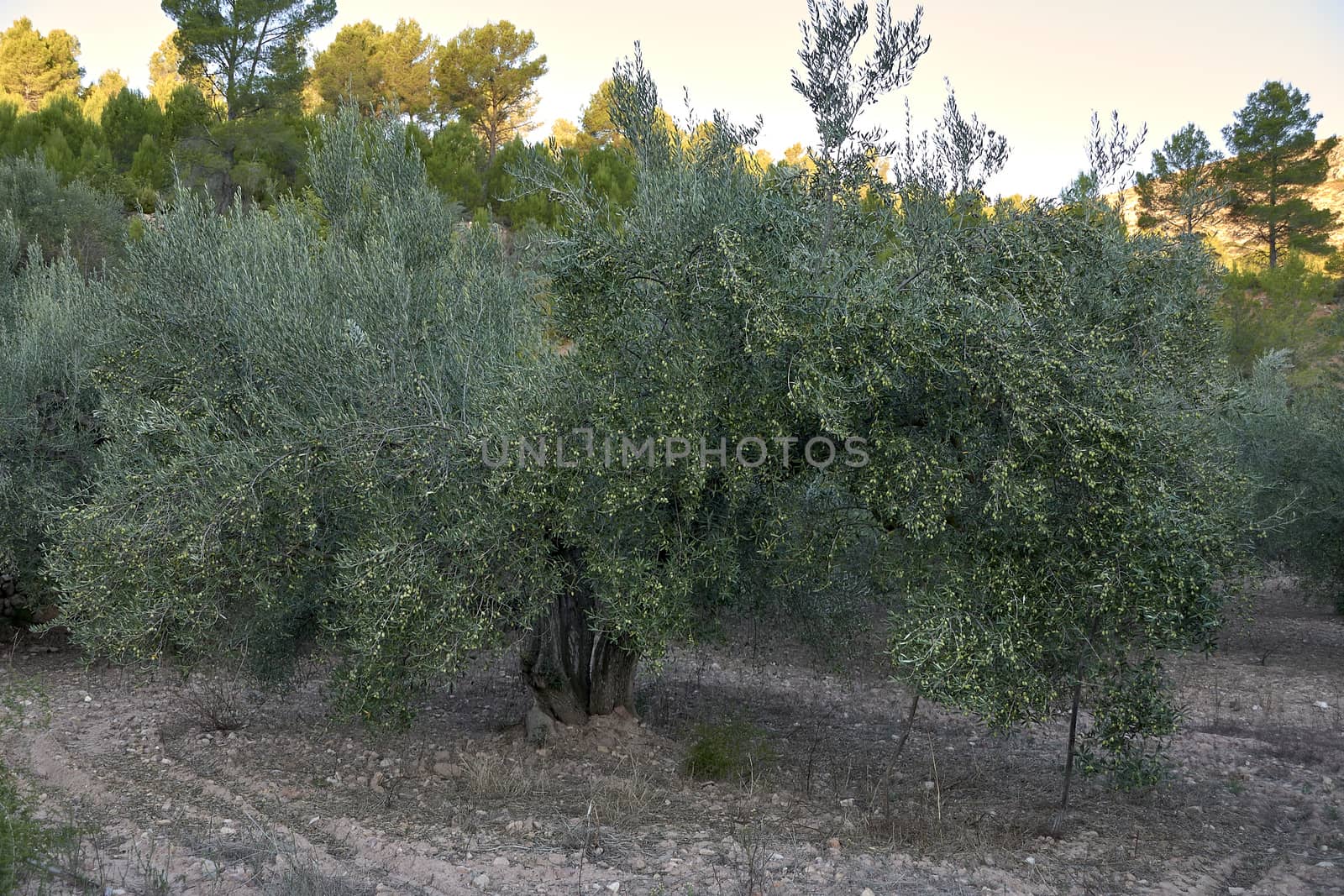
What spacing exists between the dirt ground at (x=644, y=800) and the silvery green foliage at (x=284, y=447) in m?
1.40

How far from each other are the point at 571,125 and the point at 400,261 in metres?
40.8

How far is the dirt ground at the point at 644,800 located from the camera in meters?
7.39

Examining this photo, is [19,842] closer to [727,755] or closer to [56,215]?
[727,755]

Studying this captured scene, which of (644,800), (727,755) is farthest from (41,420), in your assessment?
(727,755)

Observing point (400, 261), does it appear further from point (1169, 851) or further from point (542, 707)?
point (1169, 851)

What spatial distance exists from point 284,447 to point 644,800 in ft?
14.5

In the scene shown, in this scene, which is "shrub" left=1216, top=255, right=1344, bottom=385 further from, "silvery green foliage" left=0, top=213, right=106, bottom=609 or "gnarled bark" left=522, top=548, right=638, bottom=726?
"silvery green foliage" left=0, top=213, right=106, bottom=609

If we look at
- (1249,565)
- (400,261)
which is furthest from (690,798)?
(400,261)

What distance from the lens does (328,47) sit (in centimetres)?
4453

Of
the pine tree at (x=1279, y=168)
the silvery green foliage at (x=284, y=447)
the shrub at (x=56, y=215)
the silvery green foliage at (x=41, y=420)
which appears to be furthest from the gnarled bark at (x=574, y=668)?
the pine tree at (x=1279, y=168)

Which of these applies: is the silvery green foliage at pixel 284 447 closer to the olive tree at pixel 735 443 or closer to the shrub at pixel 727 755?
the olive tree at pixel 735 443

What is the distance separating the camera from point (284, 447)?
7.83m

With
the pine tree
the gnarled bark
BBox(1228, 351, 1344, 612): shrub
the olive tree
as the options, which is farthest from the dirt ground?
the pine tree

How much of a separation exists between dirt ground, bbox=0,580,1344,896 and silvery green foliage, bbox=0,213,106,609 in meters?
1.93
